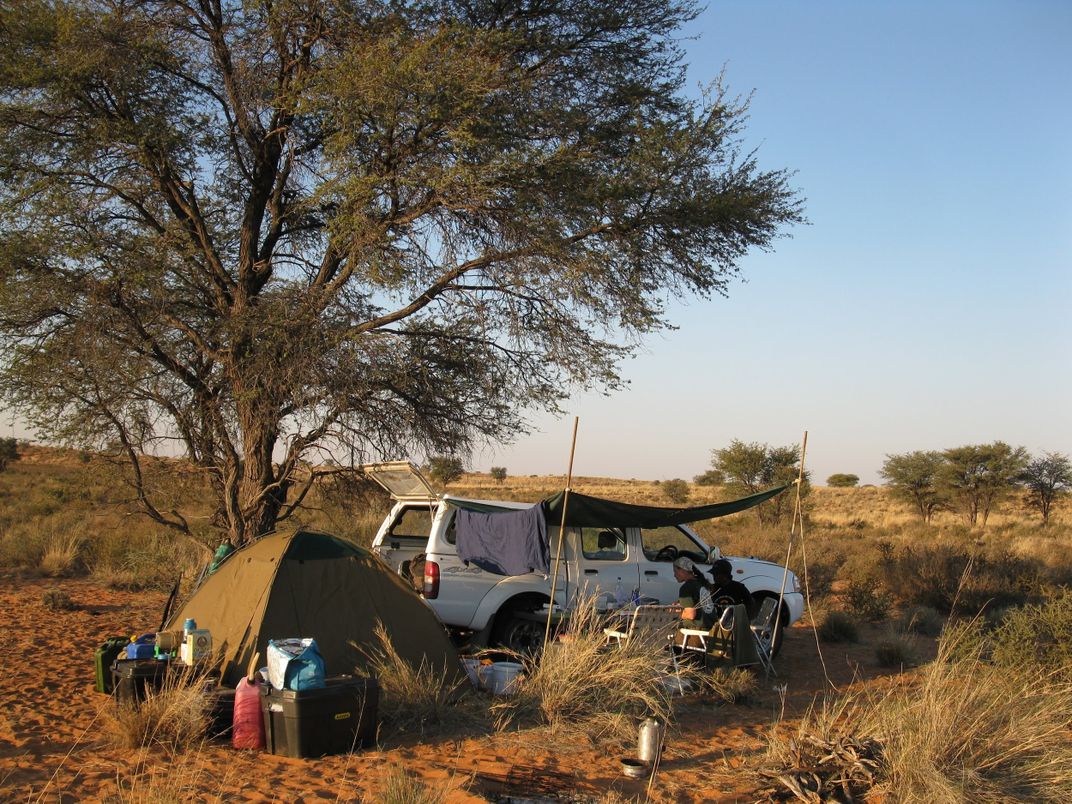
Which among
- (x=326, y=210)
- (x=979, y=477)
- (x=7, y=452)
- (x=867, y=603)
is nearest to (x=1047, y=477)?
(x=979, y=477)

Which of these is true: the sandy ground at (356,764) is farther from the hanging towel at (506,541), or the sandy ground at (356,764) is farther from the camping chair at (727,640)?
the hanging towel at (506,541)

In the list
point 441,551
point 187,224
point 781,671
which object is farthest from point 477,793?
point 187,224

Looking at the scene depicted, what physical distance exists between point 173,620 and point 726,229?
24.4 ft

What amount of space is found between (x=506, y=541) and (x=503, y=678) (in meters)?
1.51

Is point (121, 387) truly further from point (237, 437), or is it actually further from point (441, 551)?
point (441, 551)

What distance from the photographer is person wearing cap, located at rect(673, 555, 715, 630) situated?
912cm

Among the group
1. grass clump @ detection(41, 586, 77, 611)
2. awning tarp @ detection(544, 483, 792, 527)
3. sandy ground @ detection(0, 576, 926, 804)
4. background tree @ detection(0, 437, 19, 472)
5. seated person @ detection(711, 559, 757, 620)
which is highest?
background tree @ detection(0, 437, 19, 472)

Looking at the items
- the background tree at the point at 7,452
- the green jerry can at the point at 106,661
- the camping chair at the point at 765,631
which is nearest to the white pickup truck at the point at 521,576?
the camping chair at the point at 765,631

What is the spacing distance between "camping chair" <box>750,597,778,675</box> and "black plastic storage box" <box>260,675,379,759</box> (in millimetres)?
4393

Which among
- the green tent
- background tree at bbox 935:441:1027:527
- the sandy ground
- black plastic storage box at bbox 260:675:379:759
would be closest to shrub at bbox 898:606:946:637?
the sandy ground

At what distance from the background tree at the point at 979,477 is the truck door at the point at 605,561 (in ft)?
96.8

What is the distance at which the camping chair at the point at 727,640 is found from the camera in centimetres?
901

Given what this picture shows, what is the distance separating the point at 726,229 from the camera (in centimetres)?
1102

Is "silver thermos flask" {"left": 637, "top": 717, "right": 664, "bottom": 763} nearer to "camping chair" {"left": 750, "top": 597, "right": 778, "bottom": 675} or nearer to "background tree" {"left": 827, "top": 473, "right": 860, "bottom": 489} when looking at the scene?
"camping chair" {"left": 750, "top": 597, "right": 778, "bottom": 675}
